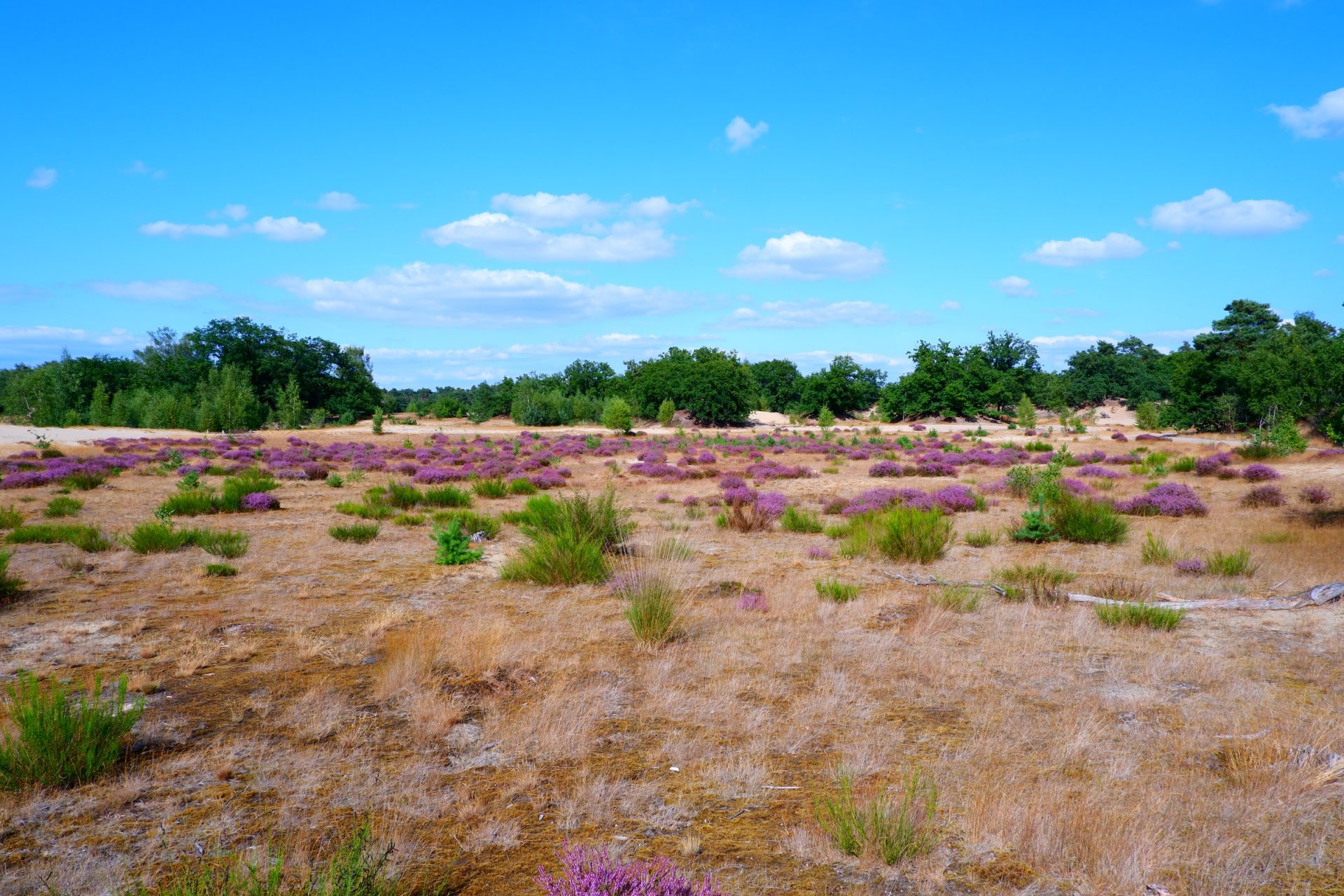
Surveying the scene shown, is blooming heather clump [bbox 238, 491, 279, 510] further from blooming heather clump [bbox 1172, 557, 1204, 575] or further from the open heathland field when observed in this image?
blooming heather clump [bbox 1172, 557, 1204, 575]

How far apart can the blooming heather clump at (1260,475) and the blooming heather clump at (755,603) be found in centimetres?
1808

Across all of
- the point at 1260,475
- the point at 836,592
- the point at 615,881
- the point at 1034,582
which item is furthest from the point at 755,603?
the point at 1260,475

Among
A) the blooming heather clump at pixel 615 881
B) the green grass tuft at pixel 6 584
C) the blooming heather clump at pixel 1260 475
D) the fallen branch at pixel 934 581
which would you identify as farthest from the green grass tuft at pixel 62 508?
the blooming heather clump at pixel 1260 475

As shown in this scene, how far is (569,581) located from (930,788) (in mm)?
5827

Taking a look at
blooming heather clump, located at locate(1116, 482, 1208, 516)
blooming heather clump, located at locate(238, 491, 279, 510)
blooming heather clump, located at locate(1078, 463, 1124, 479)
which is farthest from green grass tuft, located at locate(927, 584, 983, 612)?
blooming heather clump, located at locate(1078, 463, 1124, 479)

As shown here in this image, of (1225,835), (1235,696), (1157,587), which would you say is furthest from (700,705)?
(1157,587)

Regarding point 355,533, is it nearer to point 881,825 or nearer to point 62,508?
point 62,508

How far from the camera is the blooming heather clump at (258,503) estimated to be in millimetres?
14742

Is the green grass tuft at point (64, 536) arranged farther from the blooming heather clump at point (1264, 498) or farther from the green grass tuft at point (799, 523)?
the blooming heather clump at point (1264, 498)

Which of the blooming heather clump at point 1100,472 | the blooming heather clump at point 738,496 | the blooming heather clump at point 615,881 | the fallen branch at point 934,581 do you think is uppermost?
the blooming heather clump at point 1100,472

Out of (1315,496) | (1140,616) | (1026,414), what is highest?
(1026,414)

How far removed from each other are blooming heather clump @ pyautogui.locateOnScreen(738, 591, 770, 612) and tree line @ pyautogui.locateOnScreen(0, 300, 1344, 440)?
2978cm

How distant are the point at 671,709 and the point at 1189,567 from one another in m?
7.95

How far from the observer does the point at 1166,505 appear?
1416 cm
